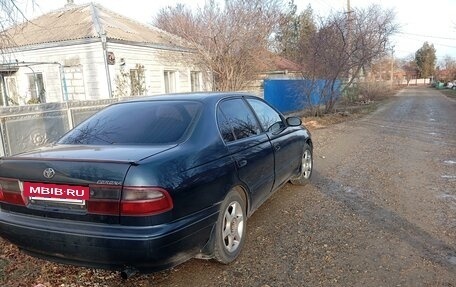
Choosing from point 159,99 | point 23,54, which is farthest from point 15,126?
point 23,54

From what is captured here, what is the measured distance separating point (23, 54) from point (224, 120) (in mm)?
14018

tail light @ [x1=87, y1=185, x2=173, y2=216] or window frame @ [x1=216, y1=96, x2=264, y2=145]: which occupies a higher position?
window frame @ [x1=216, y1=96, x2=264, y2=145]

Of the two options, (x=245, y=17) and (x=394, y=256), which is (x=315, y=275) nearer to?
(x=394, y=256)

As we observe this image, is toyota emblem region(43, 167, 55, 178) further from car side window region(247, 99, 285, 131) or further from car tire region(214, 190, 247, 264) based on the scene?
car side window region(247, 99, 285, 131)

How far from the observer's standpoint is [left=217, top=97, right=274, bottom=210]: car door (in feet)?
11.9

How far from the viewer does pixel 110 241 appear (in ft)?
8.52

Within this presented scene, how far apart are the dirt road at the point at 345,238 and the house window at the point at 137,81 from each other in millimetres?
9615

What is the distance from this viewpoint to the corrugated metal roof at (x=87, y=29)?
13.9 m

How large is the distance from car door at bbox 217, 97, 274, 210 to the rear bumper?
86 cm

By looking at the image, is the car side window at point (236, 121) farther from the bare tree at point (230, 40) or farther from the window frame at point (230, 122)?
the bare tree at point (230, 40)

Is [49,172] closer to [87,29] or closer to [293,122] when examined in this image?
[293,122]

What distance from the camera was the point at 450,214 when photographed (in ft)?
14.8

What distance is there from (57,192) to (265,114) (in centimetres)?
285

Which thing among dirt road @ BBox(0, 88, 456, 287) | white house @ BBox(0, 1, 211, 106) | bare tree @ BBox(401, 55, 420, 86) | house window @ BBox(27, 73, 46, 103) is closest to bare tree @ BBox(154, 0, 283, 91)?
white house @ BBox(0, 1, 211, 106)
